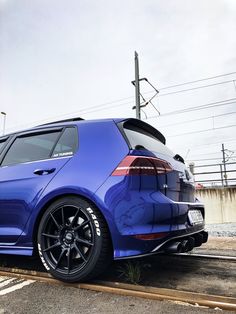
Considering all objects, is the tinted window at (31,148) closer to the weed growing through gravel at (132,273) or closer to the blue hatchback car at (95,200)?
the blue hatchback car at (95,200)

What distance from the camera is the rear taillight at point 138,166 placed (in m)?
2.93

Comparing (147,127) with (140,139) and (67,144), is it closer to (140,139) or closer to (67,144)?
(140,139)

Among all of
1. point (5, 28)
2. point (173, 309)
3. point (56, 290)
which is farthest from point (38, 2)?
point (173, 309)


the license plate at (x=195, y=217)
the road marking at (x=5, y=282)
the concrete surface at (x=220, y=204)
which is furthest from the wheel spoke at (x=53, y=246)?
the concrete surface at (x=220, y=204)

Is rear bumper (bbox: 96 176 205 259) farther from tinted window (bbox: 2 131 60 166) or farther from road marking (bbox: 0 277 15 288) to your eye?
road marking (bbox: 0 277 15 288)

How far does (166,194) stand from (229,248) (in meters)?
2.77

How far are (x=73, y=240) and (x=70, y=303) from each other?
0.58 meters

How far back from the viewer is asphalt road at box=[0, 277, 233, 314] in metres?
2.43

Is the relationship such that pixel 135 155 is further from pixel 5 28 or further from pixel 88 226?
pixel 5 28

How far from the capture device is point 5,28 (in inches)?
424

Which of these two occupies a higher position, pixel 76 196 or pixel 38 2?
pixel 38 2

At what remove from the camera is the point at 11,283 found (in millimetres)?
3221

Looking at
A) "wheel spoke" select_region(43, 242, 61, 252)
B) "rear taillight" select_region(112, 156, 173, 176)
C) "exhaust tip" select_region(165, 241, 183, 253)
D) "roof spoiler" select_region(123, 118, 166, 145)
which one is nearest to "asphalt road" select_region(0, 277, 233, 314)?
"wheel spoke" select_region(43, 242, 61, 252)

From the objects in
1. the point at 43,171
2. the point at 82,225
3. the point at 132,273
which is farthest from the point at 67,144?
the point at 132,273
